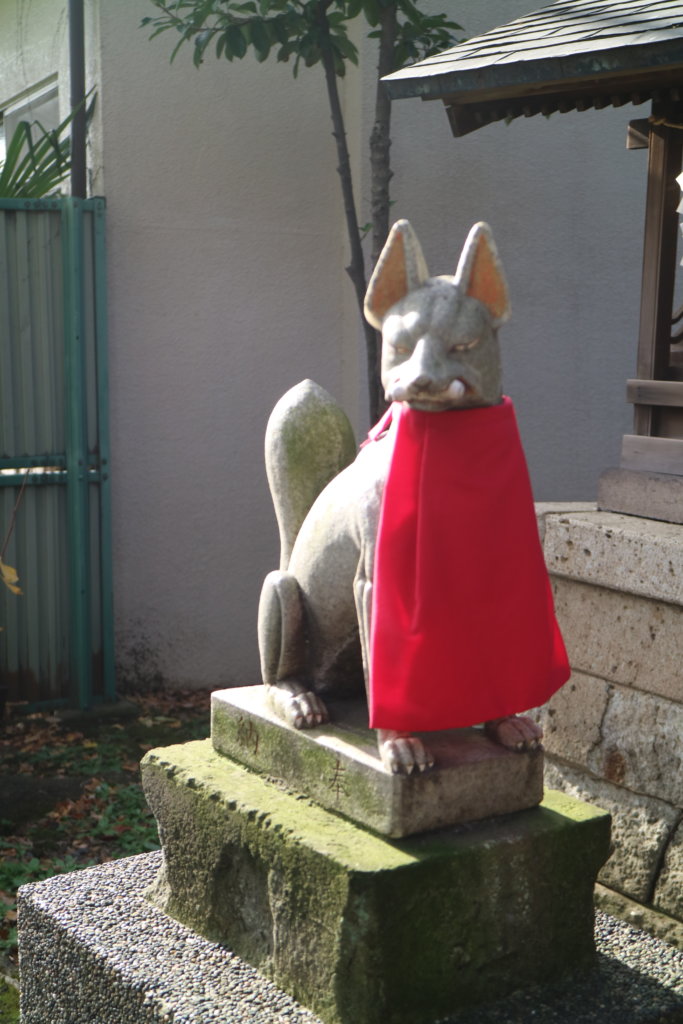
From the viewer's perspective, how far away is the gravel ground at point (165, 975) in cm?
251

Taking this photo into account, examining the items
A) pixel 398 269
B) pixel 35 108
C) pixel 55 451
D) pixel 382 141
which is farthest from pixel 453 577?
pixel 35 108

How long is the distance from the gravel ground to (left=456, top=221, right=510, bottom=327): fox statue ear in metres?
1.53

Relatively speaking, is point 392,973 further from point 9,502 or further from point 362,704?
point 9,502

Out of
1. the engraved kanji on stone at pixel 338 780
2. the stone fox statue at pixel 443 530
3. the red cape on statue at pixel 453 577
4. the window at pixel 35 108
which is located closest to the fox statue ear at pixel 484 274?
the stone fox statue at pixel 443 530

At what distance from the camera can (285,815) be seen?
2609mm

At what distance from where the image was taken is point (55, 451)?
5.74m

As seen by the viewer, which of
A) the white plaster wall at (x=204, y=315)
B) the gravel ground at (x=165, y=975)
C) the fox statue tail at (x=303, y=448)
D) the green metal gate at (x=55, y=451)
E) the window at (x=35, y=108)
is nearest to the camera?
the gravel ground at (x=165, y=975)

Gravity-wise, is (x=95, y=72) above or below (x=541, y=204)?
above

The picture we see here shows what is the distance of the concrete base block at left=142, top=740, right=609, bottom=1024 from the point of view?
2.38 m

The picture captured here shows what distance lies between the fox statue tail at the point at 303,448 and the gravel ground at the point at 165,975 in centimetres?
98

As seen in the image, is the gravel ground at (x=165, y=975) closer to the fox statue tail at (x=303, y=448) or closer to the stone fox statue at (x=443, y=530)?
the stone fox statue at (x=443, y=530)

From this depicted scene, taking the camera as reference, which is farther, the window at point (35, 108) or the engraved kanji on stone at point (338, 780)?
the window at point (35, 108)

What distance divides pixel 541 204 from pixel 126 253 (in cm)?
231

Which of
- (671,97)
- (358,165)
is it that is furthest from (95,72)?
(671,97)
